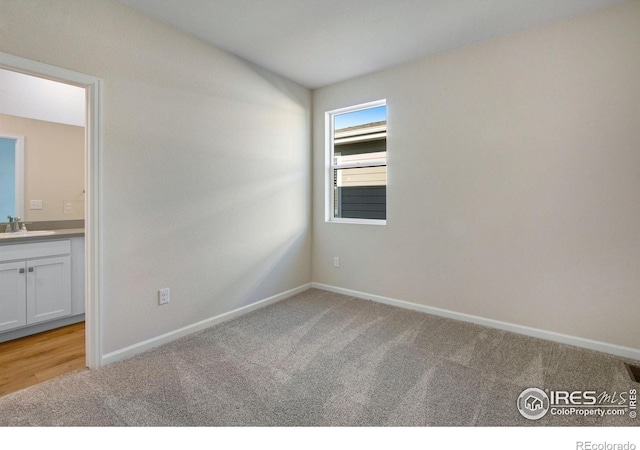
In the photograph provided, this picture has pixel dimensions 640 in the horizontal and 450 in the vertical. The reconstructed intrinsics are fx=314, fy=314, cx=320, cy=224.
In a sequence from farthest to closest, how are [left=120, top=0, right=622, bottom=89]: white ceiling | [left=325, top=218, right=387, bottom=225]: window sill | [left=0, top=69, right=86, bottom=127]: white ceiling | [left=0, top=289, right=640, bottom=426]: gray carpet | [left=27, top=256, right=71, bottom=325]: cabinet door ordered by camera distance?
[left=325, top=218, right=387, bottom=225]: window sill
[left=0, top=69, right=86, bottom=127]: white ceiling
[left=27, top=256, right=71, bottom=325]: cabinet door
[left=120, top=0, right=622, bottom=89]: white ceiling
[left=0, top=289, right=640, bottom=426]: gray carpet

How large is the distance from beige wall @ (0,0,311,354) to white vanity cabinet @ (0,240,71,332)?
111 centimetres

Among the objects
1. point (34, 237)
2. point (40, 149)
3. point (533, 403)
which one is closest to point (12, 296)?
point (34, 237)

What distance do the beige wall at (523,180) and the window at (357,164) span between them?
0.66 ft

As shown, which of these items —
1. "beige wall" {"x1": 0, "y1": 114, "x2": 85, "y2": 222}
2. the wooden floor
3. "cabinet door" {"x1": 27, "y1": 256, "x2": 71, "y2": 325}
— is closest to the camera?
the wooden floor

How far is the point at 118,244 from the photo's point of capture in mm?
2244

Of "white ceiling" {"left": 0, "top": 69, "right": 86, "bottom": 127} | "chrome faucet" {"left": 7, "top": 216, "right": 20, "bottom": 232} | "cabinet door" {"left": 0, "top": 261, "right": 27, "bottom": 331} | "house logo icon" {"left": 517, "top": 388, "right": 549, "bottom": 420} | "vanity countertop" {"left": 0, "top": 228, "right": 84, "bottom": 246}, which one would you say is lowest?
"house logo icon" {"left": 517, "top": 388, "right": 549, "bottom": 420}

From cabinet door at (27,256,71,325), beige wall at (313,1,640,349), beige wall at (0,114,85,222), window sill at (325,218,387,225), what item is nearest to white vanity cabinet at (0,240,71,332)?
cabinet door at (27,256,71,325)

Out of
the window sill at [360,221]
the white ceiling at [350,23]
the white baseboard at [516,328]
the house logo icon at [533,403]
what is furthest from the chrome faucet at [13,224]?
the house logo icon at [533,403]

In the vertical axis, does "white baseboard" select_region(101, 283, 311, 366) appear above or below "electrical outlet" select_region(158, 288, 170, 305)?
below

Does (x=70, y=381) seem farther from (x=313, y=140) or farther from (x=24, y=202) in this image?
(x=313, y=140)

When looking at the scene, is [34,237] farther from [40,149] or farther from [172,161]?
[172,161]

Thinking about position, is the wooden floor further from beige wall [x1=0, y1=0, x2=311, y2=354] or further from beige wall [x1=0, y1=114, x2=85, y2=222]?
beige wall [x1=0, y1=114, x2=85, y2=222]

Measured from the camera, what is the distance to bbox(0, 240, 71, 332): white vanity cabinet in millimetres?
2564

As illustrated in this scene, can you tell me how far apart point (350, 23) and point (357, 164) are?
156cm
